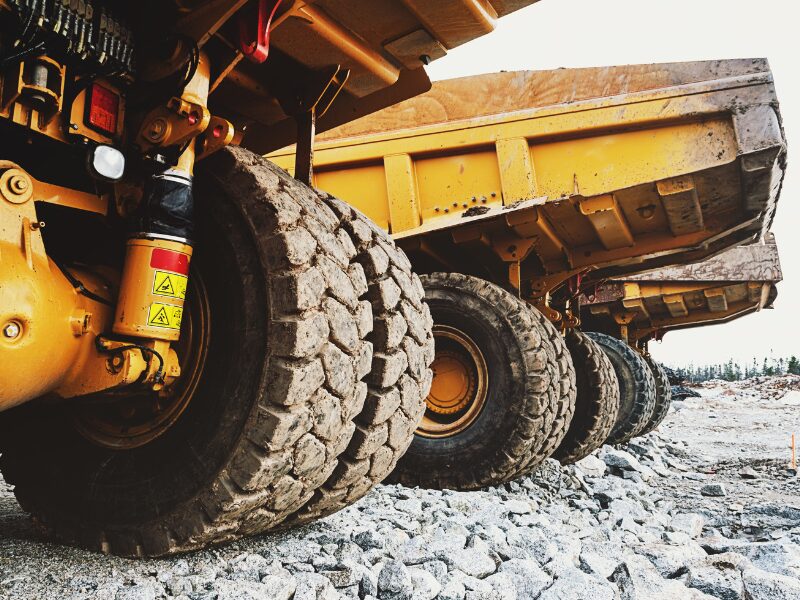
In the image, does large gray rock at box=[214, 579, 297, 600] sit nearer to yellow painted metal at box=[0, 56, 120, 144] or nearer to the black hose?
the black hose

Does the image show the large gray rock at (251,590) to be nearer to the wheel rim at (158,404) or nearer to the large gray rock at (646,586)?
the wheel rim at (158,404)

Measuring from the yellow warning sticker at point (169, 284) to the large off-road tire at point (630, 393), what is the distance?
6.63m

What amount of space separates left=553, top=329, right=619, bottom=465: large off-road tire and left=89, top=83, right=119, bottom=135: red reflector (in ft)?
13.3

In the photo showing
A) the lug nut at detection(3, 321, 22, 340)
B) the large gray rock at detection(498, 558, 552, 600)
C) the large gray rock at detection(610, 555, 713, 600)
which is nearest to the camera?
the lug nut at detection(3, 321, 22, 340)

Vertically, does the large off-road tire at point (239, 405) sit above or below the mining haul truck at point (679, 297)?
below

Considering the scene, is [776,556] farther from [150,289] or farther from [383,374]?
[150,289]

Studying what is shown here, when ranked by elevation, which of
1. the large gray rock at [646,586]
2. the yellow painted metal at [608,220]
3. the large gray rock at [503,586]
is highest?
the yellow painted metal at [608,220]

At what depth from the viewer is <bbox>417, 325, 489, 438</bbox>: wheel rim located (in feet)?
12.4

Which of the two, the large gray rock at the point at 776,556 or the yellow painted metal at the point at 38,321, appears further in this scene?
the large gray rock at the point at 776,556

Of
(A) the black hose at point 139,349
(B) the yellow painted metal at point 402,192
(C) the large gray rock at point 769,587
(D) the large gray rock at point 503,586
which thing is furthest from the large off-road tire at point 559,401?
(A) the black hose at point 139,349

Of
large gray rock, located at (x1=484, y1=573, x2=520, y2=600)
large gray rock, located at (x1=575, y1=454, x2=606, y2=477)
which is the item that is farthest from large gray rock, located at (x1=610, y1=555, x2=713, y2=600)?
large gray rock, located at (x1=575, y1=454, x2=606, y2=477)

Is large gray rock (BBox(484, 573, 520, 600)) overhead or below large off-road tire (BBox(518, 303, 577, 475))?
below

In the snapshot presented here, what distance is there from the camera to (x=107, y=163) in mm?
1415

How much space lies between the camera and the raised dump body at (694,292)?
8812mm
